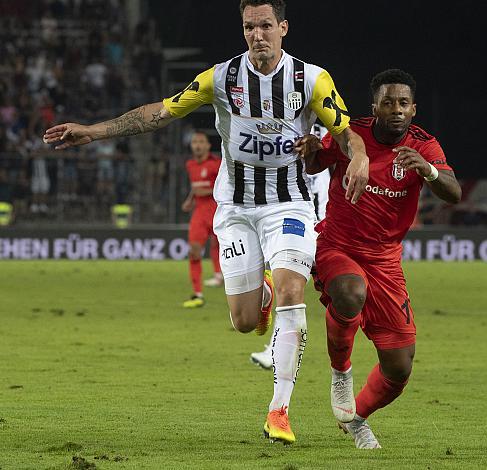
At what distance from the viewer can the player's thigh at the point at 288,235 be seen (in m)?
6.29

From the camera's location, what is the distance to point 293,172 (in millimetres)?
6660

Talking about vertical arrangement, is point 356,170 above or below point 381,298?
above

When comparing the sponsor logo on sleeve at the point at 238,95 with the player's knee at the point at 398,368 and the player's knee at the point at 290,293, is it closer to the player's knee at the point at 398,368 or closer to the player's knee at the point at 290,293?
the player's knee at the point at 290,293

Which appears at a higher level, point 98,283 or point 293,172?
point 293,172

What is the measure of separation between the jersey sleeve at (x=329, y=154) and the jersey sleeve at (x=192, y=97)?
73cm

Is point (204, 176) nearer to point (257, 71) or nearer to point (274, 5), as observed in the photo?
point (257, 71)

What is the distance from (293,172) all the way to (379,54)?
20438mm

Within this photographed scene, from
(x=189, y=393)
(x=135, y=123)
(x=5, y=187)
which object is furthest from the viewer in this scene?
(x=5, y=187)

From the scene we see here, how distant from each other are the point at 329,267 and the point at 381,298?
336 millimetres

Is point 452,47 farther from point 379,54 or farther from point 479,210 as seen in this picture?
point 479,210

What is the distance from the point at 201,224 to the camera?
1580 centimetres

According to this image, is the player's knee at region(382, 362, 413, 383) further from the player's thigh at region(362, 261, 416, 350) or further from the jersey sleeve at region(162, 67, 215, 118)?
the jersey sleeve at region(162, 67, 215, 118)

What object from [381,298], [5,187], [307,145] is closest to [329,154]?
[307,145]

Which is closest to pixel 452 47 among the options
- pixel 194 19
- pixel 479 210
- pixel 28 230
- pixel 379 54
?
pixel 379 54
